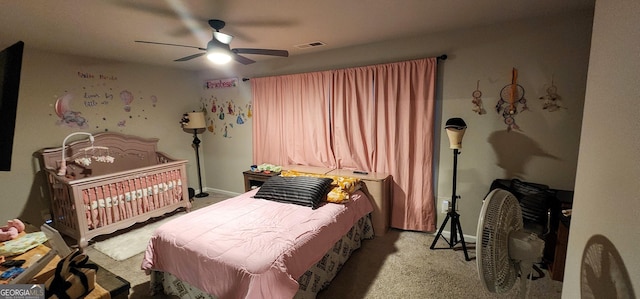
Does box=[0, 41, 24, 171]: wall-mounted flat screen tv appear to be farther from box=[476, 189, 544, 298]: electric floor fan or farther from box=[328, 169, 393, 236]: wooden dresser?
box=[328, 169, 393, 236]: wooden dresser

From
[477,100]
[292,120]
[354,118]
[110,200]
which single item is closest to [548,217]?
[477,100]

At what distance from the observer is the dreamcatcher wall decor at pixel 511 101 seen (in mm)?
2426

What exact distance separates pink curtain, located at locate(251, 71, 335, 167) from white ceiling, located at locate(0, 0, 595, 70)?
688 millimetres

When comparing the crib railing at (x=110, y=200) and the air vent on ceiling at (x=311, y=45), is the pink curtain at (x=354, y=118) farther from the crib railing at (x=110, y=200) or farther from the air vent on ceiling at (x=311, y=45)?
the crib railing at (x=110, y=200)

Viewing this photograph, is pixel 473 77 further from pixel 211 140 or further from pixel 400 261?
pixel 211 140

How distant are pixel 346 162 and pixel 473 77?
1.66 m

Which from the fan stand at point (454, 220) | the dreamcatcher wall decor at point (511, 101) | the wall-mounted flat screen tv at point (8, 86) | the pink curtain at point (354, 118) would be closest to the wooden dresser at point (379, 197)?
Answer: the pink curtain at point (354, 118)

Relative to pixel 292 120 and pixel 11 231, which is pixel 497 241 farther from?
pixel 292 120

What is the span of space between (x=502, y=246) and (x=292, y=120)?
2966 mm

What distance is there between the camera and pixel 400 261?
247cm

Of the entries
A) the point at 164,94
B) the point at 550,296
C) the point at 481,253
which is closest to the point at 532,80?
the point at 550,296

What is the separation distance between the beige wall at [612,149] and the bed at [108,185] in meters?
3.87

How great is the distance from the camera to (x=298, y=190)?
2.61 metres

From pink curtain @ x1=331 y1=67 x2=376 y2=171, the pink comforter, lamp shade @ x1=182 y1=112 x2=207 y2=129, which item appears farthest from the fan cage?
lamp shade @ x1=182 y1=112 x2=207 y2=129
